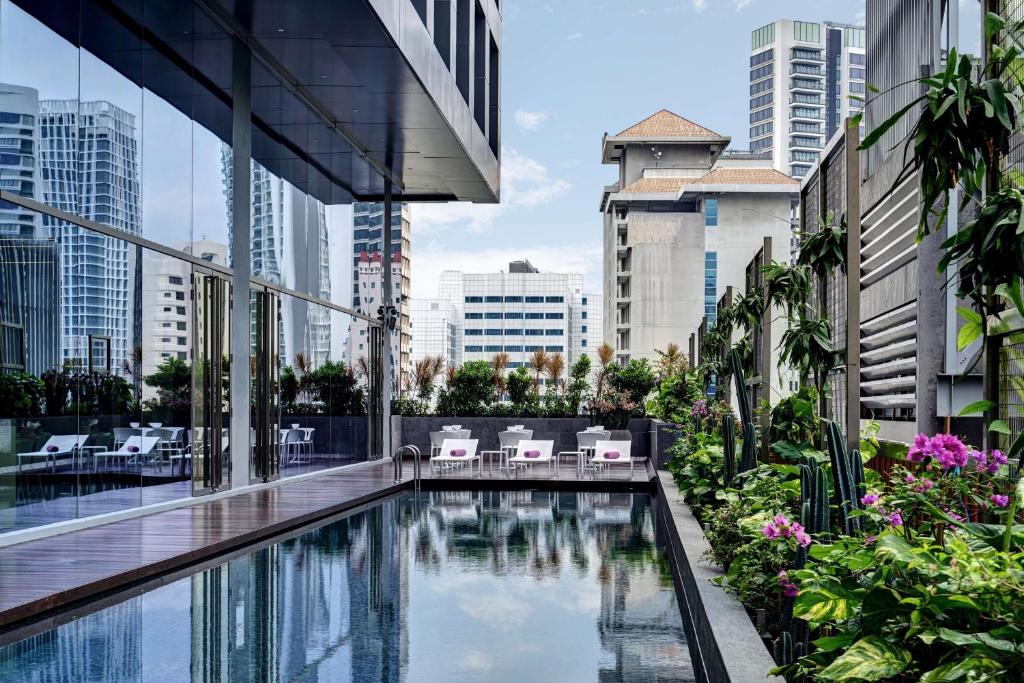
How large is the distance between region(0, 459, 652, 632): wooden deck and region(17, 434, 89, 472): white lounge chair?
0.69 metres

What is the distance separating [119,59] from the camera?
10203 millimetres

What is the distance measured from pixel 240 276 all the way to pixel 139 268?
245cm

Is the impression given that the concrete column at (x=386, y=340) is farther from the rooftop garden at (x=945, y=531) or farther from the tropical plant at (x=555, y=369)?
the rooftop garden at (x=945, y=531)

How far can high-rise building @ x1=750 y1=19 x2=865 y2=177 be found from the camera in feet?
397

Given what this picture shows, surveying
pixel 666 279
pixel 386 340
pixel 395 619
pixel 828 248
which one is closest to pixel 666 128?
pixel 666 279

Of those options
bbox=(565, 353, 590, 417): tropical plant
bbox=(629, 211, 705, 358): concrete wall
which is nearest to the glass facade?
bbox=(565, 353, 590, 417): tropical plant

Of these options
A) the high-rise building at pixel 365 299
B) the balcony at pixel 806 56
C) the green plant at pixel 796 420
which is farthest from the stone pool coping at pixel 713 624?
the balcony at pixel 806 56

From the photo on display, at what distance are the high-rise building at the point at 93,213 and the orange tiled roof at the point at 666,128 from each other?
66.2 metres

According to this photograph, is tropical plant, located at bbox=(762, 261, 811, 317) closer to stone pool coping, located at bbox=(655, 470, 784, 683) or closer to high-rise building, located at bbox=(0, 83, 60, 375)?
stone pool coping, located at bbox=(655, 470, 784, 683)

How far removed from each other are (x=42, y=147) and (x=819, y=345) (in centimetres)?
679

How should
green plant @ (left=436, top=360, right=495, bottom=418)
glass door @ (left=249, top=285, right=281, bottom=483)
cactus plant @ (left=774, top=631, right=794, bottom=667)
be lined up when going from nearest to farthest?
cactus plant @ (left=774, top=631, right=794, bottom=667), glass door @ (left=249, top=285, right=281, bottom=483), green plant @ (left=436, top=360, right=495, bottom=418)

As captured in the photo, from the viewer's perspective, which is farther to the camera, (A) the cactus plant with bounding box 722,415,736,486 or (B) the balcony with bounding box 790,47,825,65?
(B) the balcony with bounding box 790,47,825,65

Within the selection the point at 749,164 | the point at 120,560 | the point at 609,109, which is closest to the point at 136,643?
the point at 120,560

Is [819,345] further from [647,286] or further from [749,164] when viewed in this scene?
[749,164]
